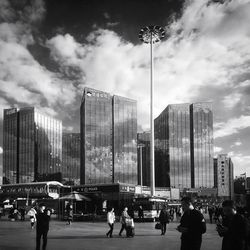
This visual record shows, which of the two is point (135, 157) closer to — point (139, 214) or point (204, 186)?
point (204, 186)

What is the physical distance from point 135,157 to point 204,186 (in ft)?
115

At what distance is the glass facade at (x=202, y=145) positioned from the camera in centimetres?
18525

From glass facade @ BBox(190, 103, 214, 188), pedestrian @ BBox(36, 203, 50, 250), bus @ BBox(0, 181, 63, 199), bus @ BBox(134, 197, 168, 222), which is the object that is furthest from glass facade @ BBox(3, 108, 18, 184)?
pedestrian @ BBox(36, 203, 50, 250)

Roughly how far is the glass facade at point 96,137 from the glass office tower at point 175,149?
26.6 m

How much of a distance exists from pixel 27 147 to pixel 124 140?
45500 mm

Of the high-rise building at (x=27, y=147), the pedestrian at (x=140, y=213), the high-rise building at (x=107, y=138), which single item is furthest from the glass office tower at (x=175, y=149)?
the pedestrian at (x=140, y=213)

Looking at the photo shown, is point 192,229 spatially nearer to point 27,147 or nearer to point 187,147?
point 27,147

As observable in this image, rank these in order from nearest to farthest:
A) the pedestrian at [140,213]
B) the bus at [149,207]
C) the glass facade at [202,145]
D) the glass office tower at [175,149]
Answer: the pedestrian at [140,213]
the bus at [149,207]
the glass office tower at [175,149]
the glass facade at [202,145]

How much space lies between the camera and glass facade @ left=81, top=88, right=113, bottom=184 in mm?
177125

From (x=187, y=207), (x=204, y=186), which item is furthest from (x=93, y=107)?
(x=187, y=207)

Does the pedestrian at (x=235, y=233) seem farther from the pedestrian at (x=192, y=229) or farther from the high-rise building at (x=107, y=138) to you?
the high-rise building at (x=107, y=138)

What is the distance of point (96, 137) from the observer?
597 ft

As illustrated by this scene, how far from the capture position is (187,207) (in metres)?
7.52

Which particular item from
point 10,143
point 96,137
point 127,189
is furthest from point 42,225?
point 10,143
